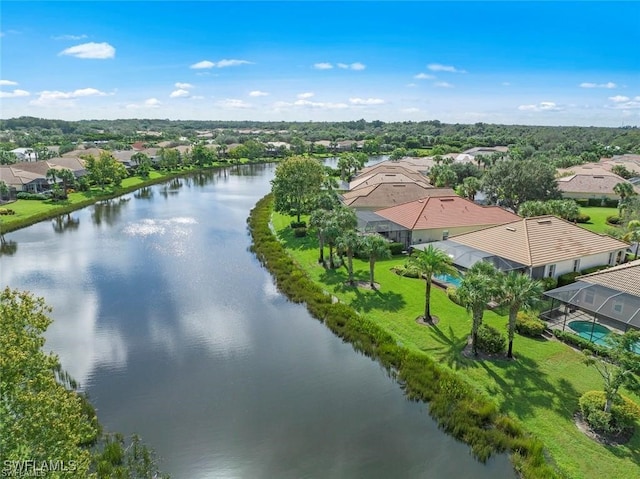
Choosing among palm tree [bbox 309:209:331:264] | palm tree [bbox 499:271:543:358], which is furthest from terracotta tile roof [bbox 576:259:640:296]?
palm tree [bbox 309:209:331:264]

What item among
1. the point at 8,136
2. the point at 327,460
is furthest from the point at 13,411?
the point at 8,136

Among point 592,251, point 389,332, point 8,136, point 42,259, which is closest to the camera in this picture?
point 389,332

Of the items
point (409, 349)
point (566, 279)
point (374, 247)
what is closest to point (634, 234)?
point (566, 279)

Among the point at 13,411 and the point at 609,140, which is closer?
the point at 13,411

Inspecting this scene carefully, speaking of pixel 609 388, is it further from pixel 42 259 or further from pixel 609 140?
pixel 609 140

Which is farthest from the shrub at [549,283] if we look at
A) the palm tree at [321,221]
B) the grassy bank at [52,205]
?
the grassy bank at [52,205]

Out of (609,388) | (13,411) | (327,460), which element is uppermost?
(13,411)
